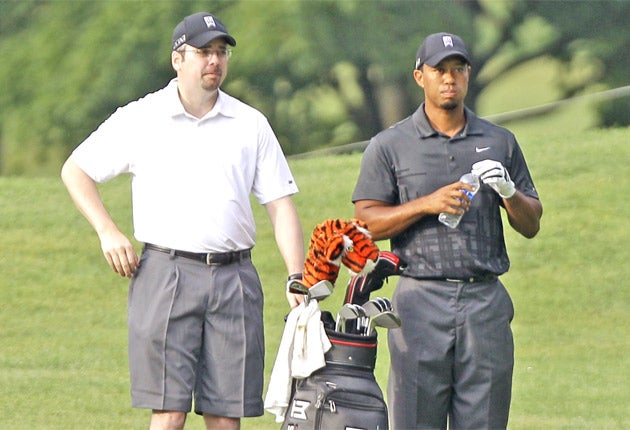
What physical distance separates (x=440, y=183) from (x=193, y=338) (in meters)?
1.02

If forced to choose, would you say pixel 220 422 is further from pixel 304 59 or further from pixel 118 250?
pixel 304 59

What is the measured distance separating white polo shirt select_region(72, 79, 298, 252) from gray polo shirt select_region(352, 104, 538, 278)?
40cm

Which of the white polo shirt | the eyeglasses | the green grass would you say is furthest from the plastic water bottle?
the green grass

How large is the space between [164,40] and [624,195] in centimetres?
472

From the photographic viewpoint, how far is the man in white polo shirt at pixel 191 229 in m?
5.17

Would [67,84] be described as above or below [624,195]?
above

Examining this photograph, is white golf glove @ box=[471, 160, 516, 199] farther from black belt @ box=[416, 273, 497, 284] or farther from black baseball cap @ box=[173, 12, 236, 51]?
black baseball cap @ box=[173, 12, 236, 51]

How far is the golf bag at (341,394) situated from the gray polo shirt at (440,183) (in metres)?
0.40

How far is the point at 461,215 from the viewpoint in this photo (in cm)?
497

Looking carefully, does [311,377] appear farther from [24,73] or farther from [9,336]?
[24,73]

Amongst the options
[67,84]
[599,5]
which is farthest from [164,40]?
[599,5]

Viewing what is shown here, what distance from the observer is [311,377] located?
16.1ft

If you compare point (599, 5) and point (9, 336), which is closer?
point (9, 336)

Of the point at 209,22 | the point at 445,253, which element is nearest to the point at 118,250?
the point at 209,22
